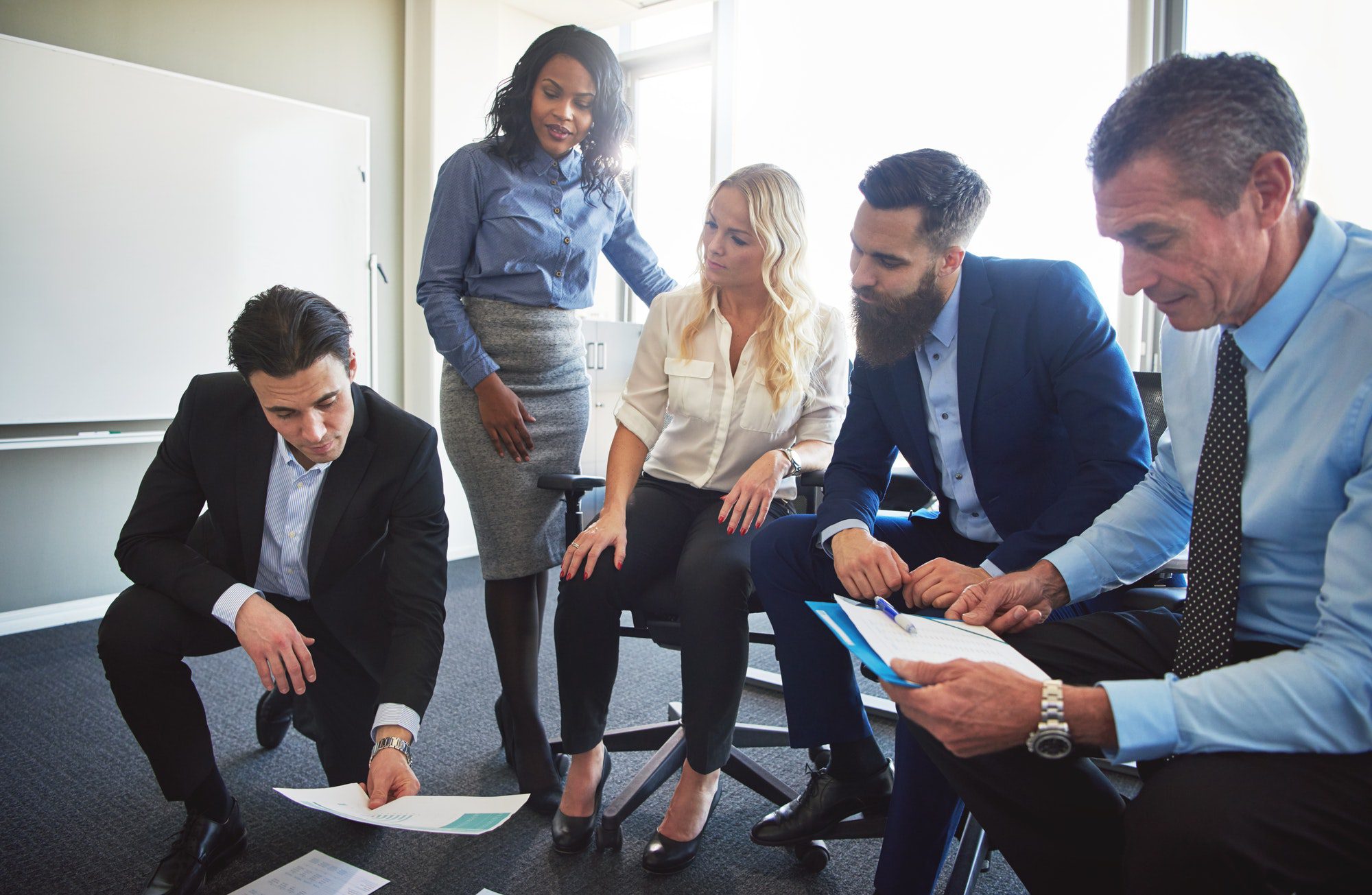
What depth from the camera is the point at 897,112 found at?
350 centimetres

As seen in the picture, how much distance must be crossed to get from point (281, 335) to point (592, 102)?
0.93 meters

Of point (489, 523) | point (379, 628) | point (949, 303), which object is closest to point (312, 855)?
point (379, 628)

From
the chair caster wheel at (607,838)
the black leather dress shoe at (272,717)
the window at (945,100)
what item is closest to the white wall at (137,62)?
the black leather dress shoe at (272,717)

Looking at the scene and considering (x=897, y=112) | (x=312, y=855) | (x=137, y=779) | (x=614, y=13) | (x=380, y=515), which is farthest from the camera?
(x=614, y=13)

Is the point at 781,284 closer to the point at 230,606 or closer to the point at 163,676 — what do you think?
the point at 230,606

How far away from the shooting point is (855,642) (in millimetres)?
1022

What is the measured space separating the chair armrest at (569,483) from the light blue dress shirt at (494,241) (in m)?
0.27

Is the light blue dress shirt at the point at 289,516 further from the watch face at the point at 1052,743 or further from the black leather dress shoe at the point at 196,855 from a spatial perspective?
the watch face at the point at 1052,743

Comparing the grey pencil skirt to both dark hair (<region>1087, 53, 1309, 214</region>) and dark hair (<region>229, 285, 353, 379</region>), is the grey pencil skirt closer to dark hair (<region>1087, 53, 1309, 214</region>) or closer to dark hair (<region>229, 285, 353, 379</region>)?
dark hair (<region>229, 285, 353, 379</region>)

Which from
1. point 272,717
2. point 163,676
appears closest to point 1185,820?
point 163,676

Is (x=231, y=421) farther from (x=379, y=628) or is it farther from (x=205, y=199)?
(x=205, y=199)

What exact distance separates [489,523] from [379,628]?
36cm

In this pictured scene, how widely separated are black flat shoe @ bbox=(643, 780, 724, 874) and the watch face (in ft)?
2.86

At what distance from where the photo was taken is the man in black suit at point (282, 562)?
4.76 ft
